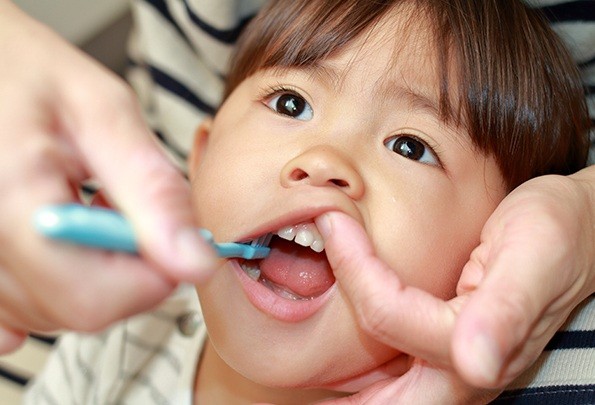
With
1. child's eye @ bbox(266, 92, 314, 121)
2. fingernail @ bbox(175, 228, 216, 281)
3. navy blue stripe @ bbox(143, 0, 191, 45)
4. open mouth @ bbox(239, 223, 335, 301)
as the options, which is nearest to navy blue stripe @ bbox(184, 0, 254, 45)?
navy blue stripe @ bbox(143, 0, 191, 45)

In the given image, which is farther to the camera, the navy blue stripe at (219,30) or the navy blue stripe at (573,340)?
the navy blue stripe at (219,30)

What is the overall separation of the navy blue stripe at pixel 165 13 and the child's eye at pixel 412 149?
0.56 metres

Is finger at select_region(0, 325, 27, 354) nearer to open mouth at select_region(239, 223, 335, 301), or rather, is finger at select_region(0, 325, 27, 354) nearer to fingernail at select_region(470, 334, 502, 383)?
open mouth at select_region(239, 223, 335, 301)

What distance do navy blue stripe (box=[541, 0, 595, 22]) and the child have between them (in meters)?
0.09

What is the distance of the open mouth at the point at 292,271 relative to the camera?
857mm

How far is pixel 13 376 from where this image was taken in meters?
1.29

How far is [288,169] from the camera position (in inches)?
30.4

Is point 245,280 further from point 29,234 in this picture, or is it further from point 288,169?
point 29,234

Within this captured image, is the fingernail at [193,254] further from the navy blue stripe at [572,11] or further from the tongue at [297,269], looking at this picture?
the navy blue stripe at [572,11]

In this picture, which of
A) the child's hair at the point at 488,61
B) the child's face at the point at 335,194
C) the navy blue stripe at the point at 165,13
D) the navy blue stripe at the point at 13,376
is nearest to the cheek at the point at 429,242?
the child's face at the point at 335,194

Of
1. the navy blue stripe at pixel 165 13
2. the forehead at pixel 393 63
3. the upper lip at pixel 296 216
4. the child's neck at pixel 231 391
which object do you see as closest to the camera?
the upper lip at pixel 296 216

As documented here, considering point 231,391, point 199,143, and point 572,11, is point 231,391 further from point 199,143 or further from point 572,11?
point 572,11

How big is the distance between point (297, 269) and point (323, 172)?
0.17 m

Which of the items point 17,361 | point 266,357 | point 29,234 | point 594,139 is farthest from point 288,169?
point 17,361
